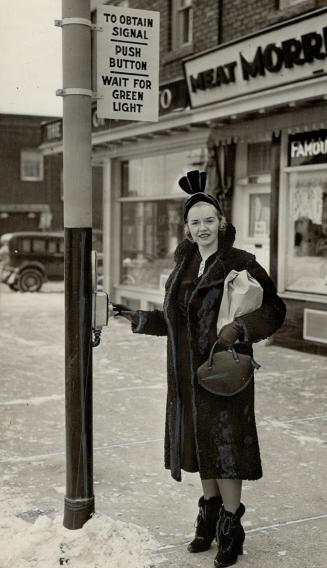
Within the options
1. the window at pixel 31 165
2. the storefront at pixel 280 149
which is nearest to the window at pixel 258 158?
the storefront at pixel 280 149

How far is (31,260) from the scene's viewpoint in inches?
779

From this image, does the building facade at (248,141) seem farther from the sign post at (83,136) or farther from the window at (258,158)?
the sign post at (83,136)

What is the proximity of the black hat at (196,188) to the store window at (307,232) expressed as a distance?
20.1 feet

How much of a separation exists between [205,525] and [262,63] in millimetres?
6913

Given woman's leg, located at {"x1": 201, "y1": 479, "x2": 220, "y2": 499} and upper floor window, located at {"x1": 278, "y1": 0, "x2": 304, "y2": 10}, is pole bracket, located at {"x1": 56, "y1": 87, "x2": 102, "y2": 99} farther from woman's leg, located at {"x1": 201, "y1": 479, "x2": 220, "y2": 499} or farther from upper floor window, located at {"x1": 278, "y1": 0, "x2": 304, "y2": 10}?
upper floor window, located at {"x1": 278, "y1": 0, "x2": 304, "y2": 10}

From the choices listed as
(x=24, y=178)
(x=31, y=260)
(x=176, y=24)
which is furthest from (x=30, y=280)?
(x=24, y=178)

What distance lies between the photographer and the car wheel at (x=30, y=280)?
19531mm

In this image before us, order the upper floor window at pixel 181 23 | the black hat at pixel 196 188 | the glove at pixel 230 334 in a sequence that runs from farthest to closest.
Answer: the upper floor window at pixel 181 23 → the black hat at pixel 196 188 → the glove at pixel 230 334

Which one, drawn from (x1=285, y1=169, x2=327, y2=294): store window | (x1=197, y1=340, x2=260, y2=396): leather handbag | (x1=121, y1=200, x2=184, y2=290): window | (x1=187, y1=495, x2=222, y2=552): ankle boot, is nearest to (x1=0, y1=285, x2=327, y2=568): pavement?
(x1=187, y1=495, x2=222, y2=552): ankle boot

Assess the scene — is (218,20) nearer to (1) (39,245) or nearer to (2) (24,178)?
(1) (39,245)

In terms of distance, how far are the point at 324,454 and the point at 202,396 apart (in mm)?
2200

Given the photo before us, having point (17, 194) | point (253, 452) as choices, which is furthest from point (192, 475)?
point (17, 194)

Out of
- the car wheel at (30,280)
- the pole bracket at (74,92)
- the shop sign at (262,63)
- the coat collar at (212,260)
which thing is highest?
the shop sign at (262,63)

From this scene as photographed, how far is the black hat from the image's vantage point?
12.3 feet
